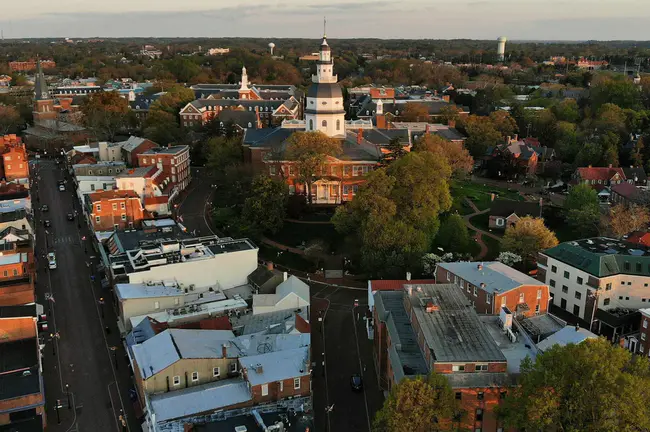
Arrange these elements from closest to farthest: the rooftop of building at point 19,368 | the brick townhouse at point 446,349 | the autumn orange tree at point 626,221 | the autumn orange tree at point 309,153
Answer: the brick townhouse at point 446,349 → the rooftop of building at point 19,368 → the autumn orange tree at point 626,221 → the autumn orange tree at point 309,153

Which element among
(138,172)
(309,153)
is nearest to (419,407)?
(309,153)

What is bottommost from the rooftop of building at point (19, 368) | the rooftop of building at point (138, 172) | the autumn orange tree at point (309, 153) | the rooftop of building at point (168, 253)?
the rooftop of building at point (19, 368)

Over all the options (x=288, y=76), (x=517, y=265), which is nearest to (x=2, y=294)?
(x=517, y=265)

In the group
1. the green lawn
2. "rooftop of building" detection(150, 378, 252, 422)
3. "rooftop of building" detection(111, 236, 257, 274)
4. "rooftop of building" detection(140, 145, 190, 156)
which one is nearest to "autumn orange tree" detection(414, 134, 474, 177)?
the green lawn

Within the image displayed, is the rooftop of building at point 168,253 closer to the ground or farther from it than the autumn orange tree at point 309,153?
closer to the ground

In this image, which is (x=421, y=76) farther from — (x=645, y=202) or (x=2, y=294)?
(x=2, y=294)

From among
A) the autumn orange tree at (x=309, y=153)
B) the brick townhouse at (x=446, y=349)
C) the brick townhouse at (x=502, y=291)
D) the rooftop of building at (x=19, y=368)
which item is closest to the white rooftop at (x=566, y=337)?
the brick townhouse at (x=502, y=291)

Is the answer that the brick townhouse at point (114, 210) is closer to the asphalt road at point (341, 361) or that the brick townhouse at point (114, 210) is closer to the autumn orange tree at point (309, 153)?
the autumn orange tree at point (309, 153)
